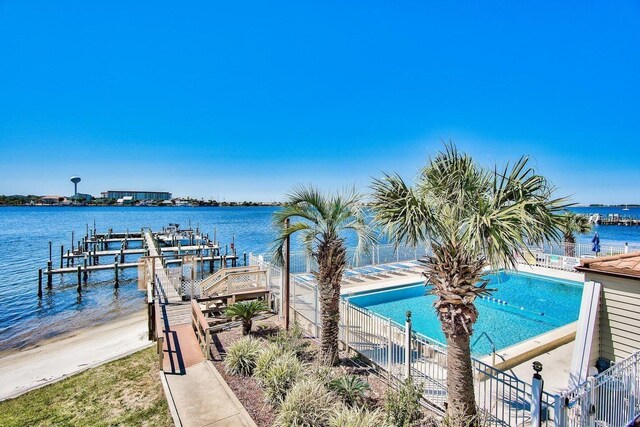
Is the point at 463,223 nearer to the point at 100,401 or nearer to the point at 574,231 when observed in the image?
the point at 100,401

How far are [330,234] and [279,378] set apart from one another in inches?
121

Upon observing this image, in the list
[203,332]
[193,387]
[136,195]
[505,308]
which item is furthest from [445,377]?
[136,195]

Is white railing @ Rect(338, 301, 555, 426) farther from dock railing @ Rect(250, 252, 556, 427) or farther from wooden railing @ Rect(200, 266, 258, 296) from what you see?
wooden railing @ Rect(200, 266, 258, 296)

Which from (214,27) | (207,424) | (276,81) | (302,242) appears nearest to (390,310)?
(302,242)

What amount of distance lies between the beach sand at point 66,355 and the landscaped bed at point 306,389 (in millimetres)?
4464

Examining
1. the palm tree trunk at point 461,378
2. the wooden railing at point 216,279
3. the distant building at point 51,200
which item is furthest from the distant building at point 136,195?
the palm tree trunk at point 461,378

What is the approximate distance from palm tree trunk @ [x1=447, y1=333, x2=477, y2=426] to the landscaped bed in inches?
30.3

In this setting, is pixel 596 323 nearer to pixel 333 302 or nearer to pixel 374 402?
pixel 374 402

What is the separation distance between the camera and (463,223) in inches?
175

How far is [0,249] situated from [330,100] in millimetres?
40750

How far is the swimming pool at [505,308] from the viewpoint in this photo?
11180mm

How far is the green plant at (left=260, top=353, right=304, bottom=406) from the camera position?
5715mm

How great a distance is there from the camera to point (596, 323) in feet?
18.8

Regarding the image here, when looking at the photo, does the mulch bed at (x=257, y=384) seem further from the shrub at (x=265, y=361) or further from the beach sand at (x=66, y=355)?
the beach sand at (x=66, y=355)
